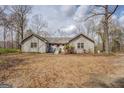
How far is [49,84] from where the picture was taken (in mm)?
4297

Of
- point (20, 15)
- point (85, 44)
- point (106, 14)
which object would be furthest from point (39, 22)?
point (85, 44)

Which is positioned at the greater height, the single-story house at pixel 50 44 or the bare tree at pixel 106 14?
the bare tree at pixel 106 14

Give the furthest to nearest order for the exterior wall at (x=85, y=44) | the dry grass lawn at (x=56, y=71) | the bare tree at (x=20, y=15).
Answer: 1. the exterior wall at (x=85, y=44)
2. the bare tree at (x=20, y=15)
3. the dry grass lawn at (x=56, y=71)

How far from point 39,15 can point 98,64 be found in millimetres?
1807

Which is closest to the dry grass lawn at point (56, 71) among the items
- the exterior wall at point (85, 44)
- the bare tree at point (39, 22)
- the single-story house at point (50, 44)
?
the bare tree at point (39, 22)

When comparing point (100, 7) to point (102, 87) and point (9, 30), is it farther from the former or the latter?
point (9, 30)

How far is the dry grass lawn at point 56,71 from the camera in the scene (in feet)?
14.2

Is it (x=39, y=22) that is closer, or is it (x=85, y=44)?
(x=39, y=22)

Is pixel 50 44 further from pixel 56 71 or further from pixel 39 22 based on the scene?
pixel 56 71

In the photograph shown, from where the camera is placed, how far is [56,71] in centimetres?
482

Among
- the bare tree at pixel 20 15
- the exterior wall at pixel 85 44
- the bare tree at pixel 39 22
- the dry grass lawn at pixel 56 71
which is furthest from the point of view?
the exterior wall at pixel 85 44

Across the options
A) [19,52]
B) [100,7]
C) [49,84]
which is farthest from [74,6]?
[19,52]

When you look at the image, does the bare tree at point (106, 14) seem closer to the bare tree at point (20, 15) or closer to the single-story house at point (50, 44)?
the single-story house at point (50, 44)

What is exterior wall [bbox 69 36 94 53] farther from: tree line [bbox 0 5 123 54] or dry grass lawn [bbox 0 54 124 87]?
dry grass lawn [bbox 0 54 124 87]
